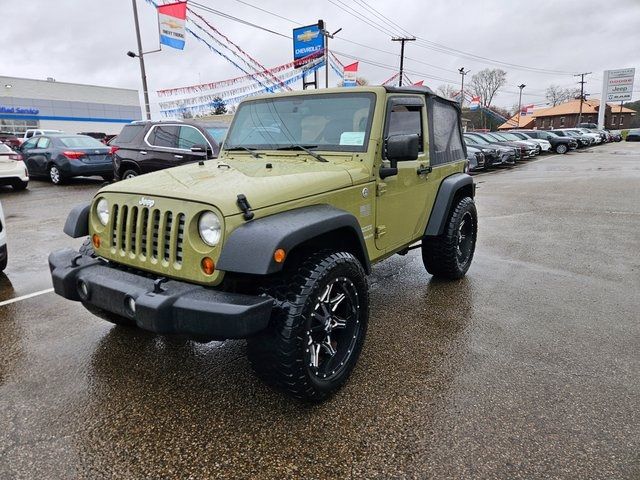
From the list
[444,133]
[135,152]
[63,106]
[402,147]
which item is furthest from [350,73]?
[63,106]

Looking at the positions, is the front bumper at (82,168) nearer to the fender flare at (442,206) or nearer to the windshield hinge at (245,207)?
the fender flare at (442,206)

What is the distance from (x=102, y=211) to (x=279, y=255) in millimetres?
1409

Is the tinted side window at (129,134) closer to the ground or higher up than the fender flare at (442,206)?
higher up

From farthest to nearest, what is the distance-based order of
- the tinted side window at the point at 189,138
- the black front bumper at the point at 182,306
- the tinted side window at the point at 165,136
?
the tinted side window at the point at 165,136 → the tinted side window at the point at 189,138 → the black front bumper at the point at 182,306

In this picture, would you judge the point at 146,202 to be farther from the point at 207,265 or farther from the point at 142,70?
the point at 142,70

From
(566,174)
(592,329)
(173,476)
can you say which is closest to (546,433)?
(592,329)

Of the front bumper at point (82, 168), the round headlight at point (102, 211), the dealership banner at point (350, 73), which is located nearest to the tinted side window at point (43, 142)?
the front bumper at point (82, 168)

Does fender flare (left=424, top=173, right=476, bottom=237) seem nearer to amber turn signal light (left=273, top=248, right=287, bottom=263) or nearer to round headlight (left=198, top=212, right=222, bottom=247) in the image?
amber turn signal light (left=273, top=248, right=287, bottom=263)

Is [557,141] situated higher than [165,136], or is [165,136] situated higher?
[165,136]

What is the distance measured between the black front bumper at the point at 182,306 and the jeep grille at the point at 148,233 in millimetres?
149

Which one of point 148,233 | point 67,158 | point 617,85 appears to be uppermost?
point 617,85

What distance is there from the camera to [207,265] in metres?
2.38

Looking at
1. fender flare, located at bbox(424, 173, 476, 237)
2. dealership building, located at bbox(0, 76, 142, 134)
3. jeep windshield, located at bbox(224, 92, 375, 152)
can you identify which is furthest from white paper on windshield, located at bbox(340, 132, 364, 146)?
dealership building, located at bbox(0, 76, 142, 134)

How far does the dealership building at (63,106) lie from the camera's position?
45.0 metres
